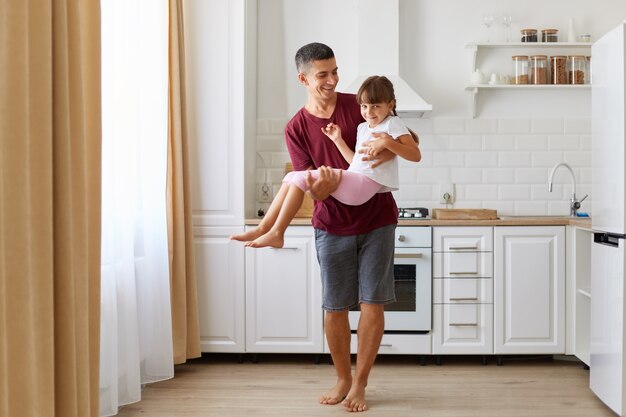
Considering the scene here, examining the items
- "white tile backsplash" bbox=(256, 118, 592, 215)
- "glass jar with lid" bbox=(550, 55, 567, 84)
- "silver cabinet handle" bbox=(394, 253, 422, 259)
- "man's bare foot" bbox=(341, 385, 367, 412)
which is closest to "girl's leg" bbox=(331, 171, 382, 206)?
"man's bare foot" bbox=(341, 385, 367, 412)

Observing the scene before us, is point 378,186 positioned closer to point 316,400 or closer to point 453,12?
point 316,400

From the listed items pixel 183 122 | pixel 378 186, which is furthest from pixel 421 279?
pixel 183 122

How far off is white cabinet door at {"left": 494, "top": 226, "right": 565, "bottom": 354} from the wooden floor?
16 cm

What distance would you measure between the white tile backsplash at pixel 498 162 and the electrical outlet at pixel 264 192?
826 millimetres

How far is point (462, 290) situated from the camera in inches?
159

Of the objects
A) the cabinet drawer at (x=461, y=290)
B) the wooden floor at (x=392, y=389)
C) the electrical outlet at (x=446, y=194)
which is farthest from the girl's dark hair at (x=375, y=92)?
the electrical outlet at (x=446, y=194)

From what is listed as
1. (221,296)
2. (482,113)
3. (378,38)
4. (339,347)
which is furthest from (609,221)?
(221,296)

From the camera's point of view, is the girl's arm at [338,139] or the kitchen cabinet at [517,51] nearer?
the girl's arm at [338,139]

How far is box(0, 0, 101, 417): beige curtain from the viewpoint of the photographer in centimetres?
190

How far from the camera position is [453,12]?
4.67m

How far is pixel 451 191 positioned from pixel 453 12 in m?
1.18

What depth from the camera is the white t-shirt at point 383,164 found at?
289cm

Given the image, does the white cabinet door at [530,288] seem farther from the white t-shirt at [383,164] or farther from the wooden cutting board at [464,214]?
the white t-shirt at [383,164]

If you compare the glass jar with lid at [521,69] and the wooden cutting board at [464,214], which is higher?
the glass jar with lid at [521,69]
